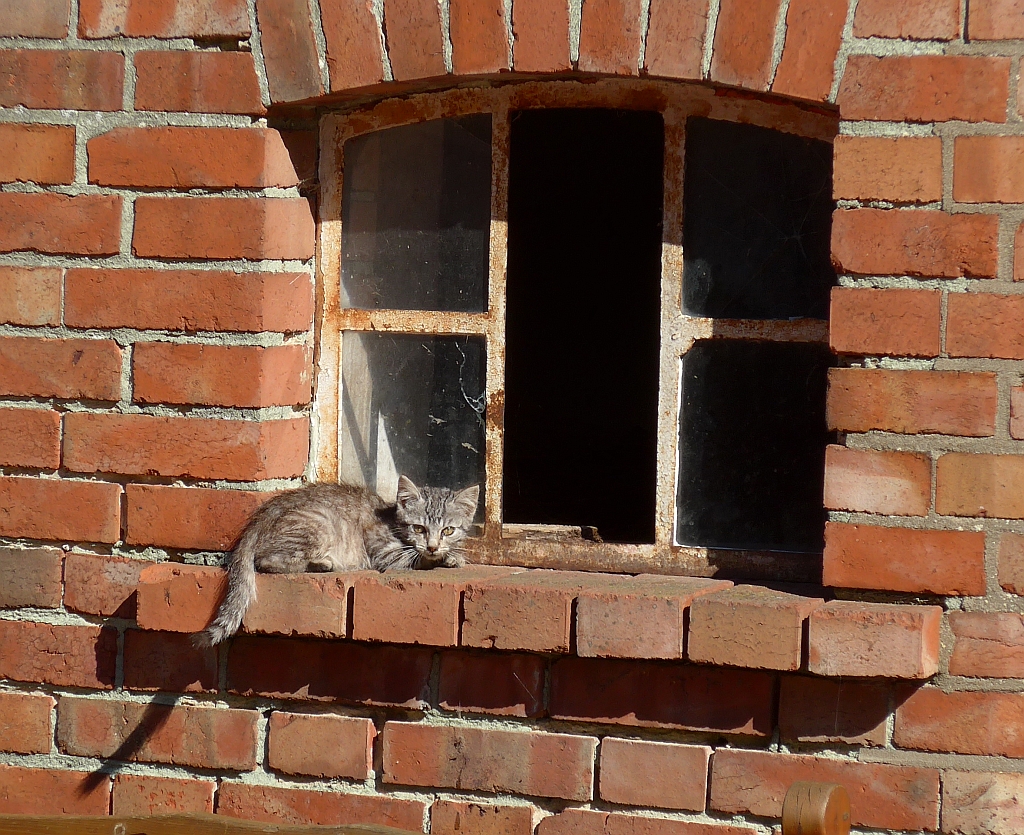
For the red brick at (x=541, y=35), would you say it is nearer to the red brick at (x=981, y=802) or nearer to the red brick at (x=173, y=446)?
the red brick at (x=173, y=446)

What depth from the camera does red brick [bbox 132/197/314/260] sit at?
259 cm

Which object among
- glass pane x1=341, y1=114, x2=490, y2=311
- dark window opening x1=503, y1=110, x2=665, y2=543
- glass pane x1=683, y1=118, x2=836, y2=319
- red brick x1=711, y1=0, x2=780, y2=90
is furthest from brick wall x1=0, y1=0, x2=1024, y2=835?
dark window opening x1=503, y1=110, x2=665, y2=543

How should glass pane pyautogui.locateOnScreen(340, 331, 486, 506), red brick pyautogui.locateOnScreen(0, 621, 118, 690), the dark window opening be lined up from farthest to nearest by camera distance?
the dark window opening < glass pane pyautogui.locateOnScreen(340, 331, 486, 506) < red brick pyautogui.locateOnScreen(0, 621, 118, 690)

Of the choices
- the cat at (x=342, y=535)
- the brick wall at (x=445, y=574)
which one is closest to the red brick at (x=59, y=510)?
the brick wall at (x=445, y=574)

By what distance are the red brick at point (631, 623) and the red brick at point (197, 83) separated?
4.18ft

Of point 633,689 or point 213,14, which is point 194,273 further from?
point 633,689

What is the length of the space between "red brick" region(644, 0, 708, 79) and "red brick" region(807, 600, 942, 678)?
111 centimetres

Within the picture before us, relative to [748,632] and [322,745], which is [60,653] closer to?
[322,745]

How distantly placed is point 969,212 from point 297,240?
1415 millimetres

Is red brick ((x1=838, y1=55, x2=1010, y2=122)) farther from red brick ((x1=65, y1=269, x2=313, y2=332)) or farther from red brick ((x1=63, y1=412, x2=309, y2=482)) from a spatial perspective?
red brick ((x1=63, y1=412, x2=309, y2=482))

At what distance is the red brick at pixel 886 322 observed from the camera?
233 cm

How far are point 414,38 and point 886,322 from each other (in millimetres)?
1130

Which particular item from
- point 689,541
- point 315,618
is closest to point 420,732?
point 315,618

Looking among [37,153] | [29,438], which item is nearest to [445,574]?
[29,438]
